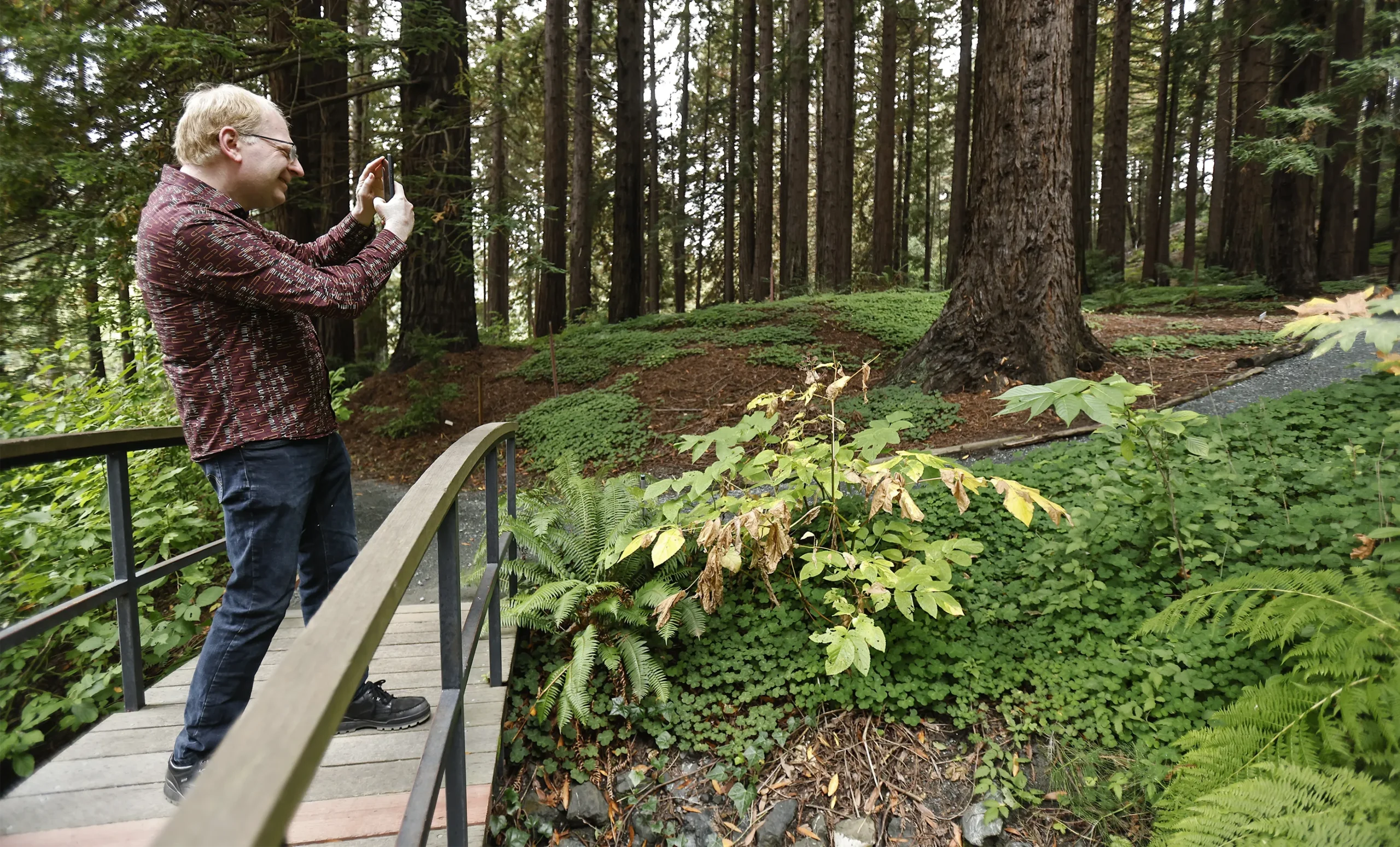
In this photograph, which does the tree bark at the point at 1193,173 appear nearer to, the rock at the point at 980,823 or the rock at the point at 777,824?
the rock at the point at 980,823

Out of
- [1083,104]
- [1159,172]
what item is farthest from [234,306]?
[1159,172]

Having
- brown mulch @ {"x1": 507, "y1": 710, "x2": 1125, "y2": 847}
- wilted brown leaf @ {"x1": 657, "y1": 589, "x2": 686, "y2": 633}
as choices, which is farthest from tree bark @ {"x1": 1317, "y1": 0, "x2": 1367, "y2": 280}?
wilted brown leaf @ {"x1": 657, "y1": 589, "x2": 686, "y2": 633}

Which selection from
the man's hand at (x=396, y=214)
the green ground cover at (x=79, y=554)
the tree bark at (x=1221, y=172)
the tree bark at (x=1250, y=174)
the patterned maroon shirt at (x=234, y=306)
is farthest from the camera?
the tree bark at (x=1221, y=172)

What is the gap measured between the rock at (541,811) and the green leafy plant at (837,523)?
3.98 ft

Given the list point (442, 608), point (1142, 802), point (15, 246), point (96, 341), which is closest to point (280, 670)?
point (442, 608)

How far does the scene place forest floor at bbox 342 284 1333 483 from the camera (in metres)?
7.43

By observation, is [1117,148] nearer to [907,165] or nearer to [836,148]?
[836,148]

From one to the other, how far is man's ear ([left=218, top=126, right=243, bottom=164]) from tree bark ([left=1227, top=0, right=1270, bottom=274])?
50.4 feet

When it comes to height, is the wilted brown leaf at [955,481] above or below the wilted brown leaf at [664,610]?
above

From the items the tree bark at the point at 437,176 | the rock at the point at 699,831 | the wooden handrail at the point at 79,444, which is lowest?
the rock at the point at 699,831

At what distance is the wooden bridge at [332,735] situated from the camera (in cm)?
81

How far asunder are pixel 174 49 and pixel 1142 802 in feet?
26.2

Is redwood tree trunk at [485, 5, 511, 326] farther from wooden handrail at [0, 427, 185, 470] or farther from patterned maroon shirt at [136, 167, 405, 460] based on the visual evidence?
patterned maroon shirt at [136, 167, 405, 460]

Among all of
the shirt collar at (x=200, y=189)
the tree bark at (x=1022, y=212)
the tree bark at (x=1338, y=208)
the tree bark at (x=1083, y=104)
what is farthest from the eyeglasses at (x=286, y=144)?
the tree bark at (x=1338, y=208)
